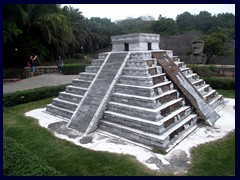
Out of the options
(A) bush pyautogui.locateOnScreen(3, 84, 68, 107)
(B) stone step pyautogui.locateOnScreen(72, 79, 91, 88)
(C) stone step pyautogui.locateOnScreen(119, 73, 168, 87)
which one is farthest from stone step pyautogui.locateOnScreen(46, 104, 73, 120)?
(A) bush pyautogui.locateOnScreen(3, 84, 68, 107)

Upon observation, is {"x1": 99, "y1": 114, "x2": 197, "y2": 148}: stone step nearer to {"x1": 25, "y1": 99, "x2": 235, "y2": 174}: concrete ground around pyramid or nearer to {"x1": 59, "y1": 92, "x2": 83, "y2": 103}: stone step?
{"x1": 25, "y1": 99, "x2": 235, "y2": 174}: concrete ground around pyramid

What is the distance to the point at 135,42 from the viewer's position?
10.9 metres

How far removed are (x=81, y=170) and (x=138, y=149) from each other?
2.13 m

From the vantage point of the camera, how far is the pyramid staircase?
839 centimetres

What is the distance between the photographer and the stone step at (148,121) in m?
8.11

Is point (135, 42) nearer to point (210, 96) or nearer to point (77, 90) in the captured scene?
point (77, 90)

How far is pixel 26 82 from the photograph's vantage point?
20.3m

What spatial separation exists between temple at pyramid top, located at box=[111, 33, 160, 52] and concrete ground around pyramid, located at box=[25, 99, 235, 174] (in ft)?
14.4

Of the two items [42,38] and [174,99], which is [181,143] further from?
[42,38]

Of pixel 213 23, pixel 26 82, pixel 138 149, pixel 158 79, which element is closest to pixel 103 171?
pixel 138 149

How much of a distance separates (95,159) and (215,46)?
26.0 meters

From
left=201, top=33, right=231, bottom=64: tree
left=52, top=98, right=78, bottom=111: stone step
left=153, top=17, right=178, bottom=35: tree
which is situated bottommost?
left=52, top=98, right=78, bottom=111: stone step

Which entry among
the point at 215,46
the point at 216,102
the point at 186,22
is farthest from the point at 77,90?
the point at 186,22

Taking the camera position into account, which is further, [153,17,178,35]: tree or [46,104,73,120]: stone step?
[153,17,178,35]: tree
